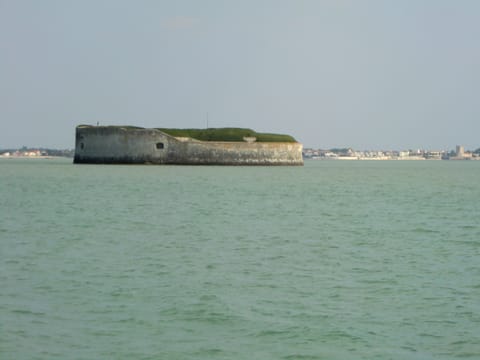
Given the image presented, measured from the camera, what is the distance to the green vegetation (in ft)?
179

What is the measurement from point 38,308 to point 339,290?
2852mm

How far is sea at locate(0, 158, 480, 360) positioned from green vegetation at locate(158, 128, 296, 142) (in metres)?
38.3

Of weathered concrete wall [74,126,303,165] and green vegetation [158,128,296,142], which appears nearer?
weathered concrete wall [74,126,303,165]

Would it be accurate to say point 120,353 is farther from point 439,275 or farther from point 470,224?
point 470,224

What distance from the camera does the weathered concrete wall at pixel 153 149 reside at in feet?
167

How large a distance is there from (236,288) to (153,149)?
43703 millimetres

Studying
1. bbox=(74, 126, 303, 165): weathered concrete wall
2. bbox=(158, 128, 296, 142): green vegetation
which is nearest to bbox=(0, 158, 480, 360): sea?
bbox=(74, 126, 303, 165): weathered concrete wall

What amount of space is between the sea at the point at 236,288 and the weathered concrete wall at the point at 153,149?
115 ft

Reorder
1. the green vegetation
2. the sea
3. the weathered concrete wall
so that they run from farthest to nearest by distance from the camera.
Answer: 1. the green vegetation
2. the weathered concrete wall
3. the sea

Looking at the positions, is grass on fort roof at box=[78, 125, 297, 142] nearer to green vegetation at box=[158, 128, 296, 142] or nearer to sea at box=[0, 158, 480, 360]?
green vegetation at box=[158, 128, 296, 142]

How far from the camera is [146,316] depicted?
22.7 feet

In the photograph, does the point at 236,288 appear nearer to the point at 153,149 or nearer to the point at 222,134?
the point at 153,149

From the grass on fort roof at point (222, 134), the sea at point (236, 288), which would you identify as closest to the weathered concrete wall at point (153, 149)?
the grass on fort roof at point (222, 134)

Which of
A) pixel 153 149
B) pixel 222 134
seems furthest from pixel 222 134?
pixel 153 149
